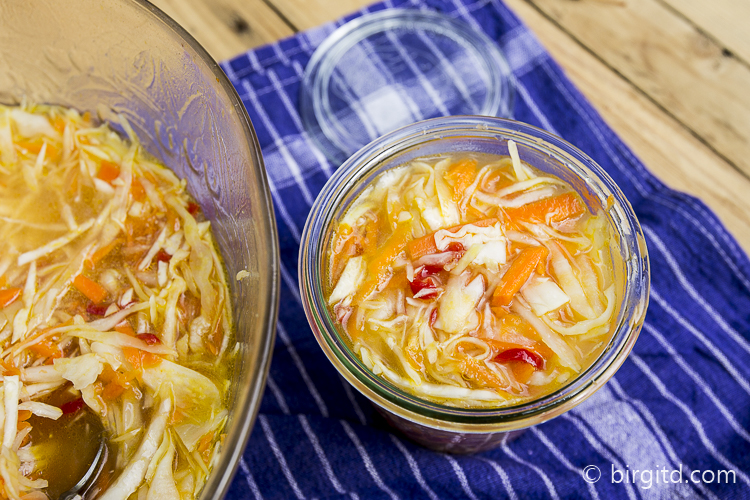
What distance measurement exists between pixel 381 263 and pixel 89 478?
30.4 inches

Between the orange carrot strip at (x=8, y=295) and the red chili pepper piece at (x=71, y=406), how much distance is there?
28 centimetres

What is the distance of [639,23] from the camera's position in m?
2.12

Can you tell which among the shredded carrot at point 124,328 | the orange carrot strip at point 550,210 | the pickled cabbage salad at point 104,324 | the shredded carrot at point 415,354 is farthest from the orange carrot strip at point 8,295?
the orange carrot strip at point 550,210

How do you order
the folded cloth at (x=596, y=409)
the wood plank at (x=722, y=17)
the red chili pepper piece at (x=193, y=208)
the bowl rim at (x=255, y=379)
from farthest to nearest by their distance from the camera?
the wood plank at (x=722, y=17) < the folded cloth at (x=596, y=409) < the red chili pepper piece at (x=193, y=208) < the bowl rim at (x=255, y=379)

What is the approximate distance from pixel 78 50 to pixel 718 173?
1930 mm

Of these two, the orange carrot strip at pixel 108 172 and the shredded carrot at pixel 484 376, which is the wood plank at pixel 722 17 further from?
the orange carrot strip at pixel 108 172

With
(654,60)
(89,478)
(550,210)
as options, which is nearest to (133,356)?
(89,478)

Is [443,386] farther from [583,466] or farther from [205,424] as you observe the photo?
[583,466]

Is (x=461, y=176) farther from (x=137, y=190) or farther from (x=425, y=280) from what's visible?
(x=137, y=190)

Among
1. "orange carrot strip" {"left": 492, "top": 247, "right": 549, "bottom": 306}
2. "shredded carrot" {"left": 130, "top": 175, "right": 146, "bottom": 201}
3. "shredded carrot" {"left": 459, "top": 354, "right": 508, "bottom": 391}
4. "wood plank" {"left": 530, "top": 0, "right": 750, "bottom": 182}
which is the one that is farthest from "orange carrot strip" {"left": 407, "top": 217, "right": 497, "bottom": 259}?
"wood plank" {"left": 530, "top": 0, "right": 750, "bottom": 182}

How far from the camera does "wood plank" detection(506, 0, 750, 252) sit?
1.96m

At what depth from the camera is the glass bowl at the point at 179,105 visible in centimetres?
105

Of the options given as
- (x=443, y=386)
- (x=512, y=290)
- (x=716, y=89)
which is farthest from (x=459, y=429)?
(x=716, y=89)

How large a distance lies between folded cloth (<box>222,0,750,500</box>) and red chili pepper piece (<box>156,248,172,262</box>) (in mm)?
469
